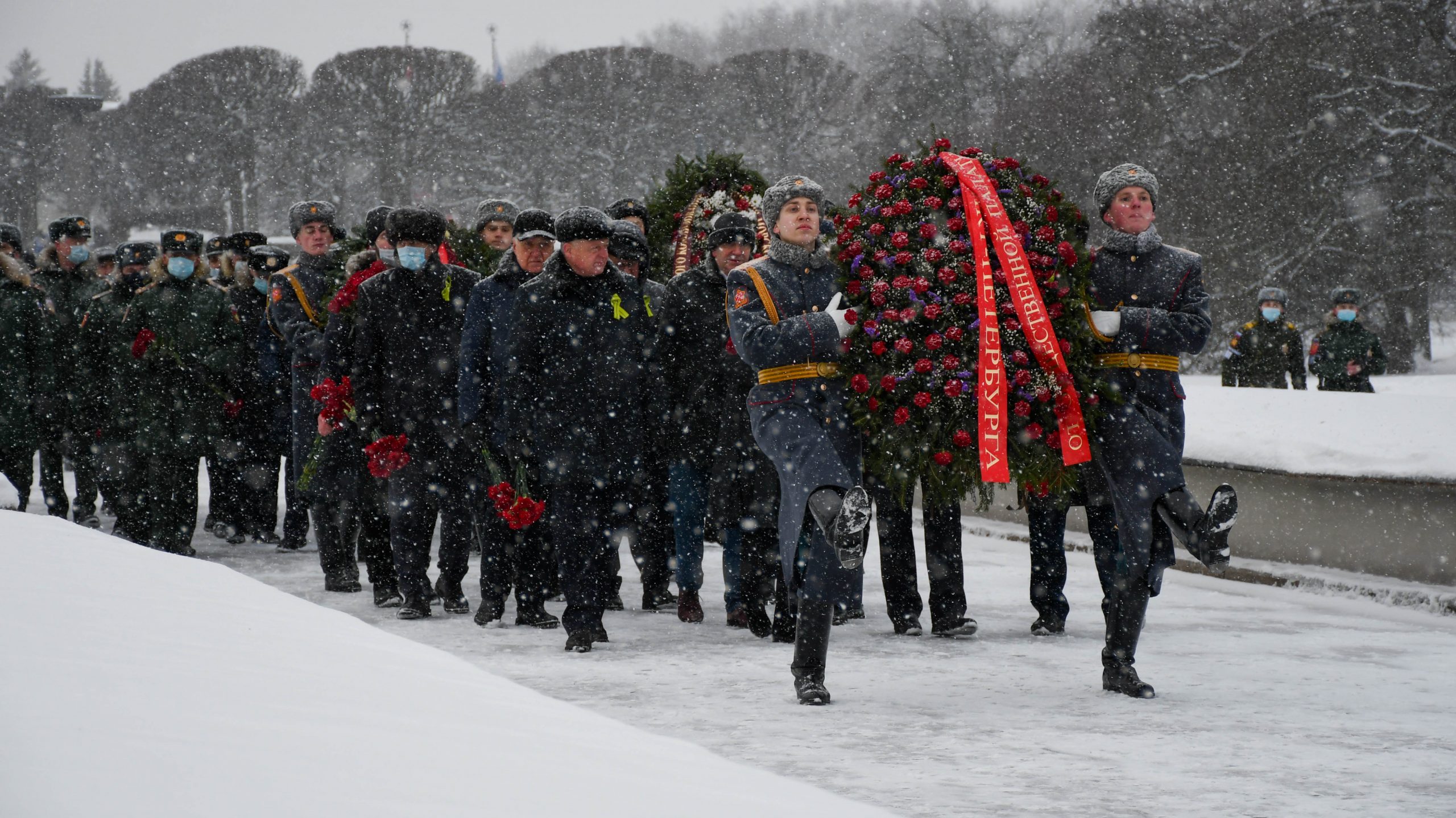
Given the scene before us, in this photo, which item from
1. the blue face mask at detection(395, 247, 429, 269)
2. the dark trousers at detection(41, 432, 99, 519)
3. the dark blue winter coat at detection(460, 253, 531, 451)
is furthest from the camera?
the dark trousers at detection(41, 432, 99, 519)

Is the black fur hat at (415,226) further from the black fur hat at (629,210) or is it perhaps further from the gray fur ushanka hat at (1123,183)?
the gray fur ushanka hat at (1123,183)

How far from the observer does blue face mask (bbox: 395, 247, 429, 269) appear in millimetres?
8234

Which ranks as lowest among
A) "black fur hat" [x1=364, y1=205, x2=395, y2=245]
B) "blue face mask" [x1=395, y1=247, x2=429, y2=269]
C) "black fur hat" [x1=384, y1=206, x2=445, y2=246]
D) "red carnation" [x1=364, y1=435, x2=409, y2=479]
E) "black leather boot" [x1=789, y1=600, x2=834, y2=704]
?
"black leather boot" [x1=789, y1=600, x2=834, y2=704]

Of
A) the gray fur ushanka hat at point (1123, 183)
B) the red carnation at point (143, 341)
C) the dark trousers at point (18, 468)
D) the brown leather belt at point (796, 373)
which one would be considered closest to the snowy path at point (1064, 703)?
the brown leather belt at point (796, 373)

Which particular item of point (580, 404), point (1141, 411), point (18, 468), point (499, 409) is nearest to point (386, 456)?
point (499, 409)

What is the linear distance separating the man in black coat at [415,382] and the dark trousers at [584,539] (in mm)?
1185

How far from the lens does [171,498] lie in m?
10.4

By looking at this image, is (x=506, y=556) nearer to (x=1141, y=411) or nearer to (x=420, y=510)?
(x=420, y=510)

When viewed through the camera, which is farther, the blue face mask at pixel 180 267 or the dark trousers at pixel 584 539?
the blue face mask at pixel 180 267

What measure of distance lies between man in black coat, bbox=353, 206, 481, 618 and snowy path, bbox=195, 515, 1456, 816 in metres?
0.57

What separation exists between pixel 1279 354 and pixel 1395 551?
6.30m

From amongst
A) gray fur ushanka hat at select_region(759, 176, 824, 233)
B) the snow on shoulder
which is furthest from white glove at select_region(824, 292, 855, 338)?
the snow on shoulder

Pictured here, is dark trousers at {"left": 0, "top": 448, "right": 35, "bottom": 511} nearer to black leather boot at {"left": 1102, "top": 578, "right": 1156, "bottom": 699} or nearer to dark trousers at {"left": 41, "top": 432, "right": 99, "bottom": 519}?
dark trousers at {"left": 41, "top": 432, "right": 99, "bottom": 519}

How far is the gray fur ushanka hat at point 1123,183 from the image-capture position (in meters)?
6.41
